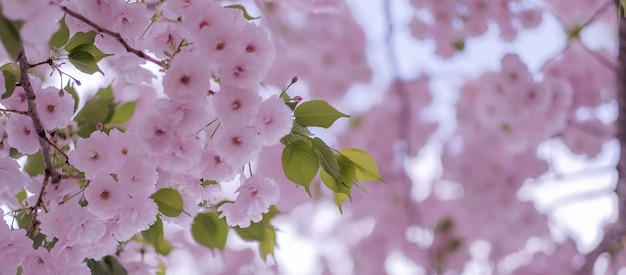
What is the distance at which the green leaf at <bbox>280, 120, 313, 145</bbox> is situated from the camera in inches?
30.7

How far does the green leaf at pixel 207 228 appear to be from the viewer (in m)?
1.01

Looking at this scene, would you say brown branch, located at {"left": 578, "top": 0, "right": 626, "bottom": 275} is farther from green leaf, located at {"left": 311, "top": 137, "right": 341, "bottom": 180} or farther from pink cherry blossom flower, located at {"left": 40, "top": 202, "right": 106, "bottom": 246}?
pink cherry blossom flower, located at {"left": 40, "top": 202, "right": 106, "bottom": 246}

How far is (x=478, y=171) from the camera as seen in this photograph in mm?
2832

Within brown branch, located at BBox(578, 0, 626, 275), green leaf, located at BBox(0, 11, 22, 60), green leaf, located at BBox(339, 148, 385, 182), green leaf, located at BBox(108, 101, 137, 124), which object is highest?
brown branch, located at BBox(578, 0, 626, 275)

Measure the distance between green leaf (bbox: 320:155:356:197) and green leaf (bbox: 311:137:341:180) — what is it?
20 millimetres

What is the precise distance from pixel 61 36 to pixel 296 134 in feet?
0.95

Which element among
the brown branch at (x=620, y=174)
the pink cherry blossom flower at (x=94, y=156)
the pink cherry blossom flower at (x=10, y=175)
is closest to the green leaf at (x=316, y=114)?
the pink cherry blossom flower at (x=94, y=156)

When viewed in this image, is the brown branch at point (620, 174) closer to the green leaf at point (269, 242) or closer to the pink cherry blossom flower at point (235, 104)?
the green leaf at point (269, 242)

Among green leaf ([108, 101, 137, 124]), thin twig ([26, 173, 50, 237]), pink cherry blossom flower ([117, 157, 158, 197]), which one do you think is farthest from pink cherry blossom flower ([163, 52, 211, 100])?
green leaf ([108, 101, 137, 124])

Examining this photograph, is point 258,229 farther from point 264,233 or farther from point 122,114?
point 122,114

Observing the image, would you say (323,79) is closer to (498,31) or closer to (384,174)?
(384,174)

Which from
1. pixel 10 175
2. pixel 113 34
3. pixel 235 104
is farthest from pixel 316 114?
pixel 10 175

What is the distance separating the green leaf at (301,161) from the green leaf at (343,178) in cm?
3

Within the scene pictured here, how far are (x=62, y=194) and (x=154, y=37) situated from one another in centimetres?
22
